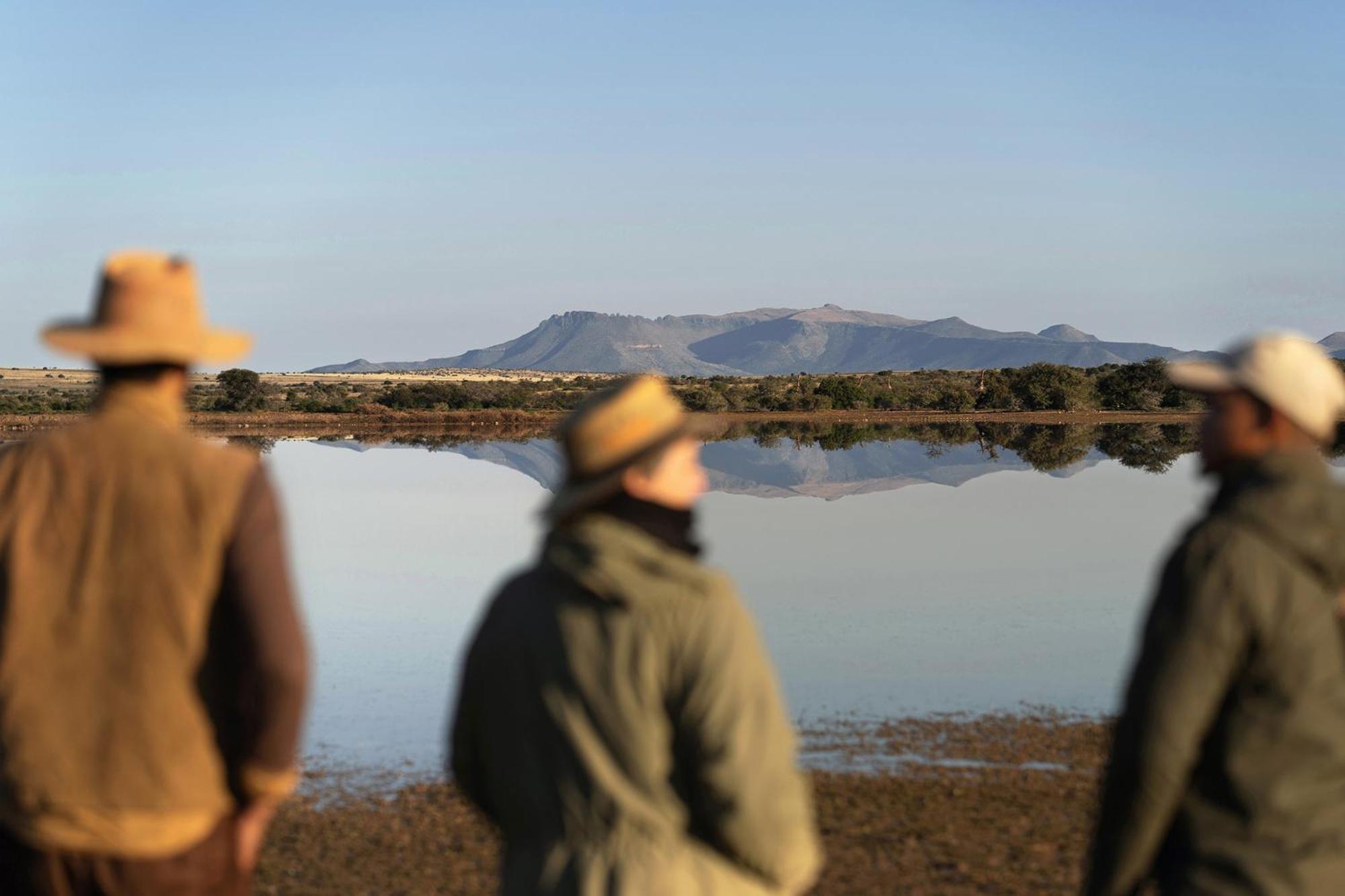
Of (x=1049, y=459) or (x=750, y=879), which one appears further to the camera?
(x=1049, y=459)

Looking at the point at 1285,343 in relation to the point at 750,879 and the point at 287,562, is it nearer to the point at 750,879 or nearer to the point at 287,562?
the point at 750,879

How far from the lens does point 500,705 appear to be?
8.48 feet

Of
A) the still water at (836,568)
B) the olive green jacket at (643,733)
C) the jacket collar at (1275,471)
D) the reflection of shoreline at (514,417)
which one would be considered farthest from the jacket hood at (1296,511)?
the reflection of shoreline at (514,417)

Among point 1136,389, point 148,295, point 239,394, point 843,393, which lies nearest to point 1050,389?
point 1136,389

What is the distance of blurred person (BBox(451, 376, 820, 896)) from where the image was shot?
238 centimetres

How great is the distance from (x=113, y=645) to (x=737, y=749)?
106 centimetres

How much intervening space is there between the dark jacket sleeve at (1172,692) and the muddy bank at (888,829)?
3.80 m

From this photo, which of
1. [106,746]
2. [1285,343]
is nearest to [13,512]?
[106,746]

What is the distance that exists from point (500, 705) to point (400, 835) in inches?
209

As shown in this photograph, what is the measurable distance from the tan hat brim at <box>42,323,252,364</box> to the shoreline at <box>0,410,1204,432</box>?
Answer: 52.1m

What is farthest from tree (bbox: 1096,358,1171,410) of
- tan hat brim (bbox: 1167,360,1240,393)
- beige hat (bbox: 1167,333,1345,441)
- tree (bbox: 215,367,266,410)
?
beige hat (bbox: 1167,333,1345,441)

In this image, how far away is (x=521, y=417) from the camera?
63000mm

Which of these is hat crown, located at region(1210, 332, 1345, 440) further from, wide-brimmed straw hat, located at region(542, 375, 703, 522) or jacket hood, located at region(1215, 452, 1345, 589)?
wide-brimmed straw hat, located at region(542, 375, 703, 522)

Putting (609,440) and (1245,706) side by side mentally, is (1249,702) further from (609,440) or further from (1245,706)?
(609,440)
